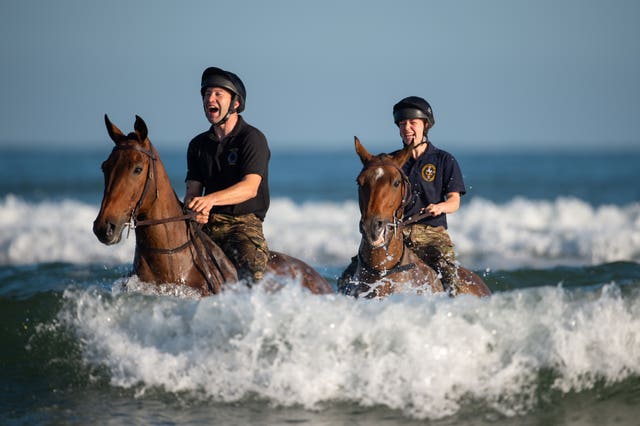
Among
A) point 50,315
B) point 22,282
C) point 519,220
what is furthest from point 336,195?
point 50,315

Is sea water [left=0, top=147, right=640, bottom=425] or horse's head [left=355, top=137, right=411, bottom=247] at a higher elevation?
horse's head [left=355, top=137, right=411, bottom=247]

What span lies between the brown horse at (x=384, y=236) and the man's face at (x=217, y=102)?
1196mm

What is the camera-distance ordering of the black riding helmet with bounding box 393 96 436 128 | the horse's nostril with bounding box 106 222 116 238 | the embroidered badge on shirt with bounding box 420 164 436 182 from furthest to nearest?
1. the embroidered badge on shirt with bounding box 420 164 436 182
2. the black riding helmet with bounding box 393 96 436 128
3. the horse's nostril with bounding box 106 222 116 238

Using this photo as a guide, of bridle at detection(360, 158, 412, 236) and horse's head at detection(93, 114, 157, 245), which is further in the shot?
bridle at detection(360, 158, 412, 236)

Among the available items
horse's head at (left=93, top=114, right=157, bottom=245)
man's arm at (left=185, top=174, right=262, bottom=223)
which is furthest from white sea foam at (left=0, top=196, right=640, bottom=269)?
horse's head at (left=93, top=114, right=157, bottom=245)

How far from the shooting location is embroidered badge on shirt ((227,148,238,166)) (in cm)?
840

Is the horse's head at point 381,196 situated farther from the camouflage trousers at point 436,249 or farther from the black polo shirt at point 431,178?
the camouflage trousers at point 436,249

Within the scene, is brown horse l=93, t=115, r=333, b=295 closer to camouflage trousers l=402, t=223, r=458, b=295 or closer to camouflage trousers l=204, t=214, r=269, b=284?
camouflage trousers l=204, t=214, r=269, b=284

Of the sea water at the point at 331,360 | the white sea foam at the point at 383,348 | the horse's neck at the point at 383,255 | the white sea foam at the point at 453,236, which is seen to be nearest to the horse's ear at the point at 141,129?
the sea water at the point at 331,360

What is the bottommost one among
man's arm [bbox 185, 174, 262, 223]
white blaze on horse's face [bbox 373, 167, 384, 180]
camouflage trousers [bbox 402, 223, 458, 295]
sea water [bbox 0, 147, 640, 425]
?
sea water [bbox 0, 147, 640, 425]

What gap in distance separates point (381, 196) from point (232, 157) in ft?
4.98

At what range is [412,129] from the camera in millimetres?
8859

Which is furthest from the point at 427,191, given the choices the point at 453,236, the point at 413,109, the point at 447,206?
the point at 453,236

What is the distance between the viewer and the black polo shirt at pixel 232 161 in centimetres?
830
